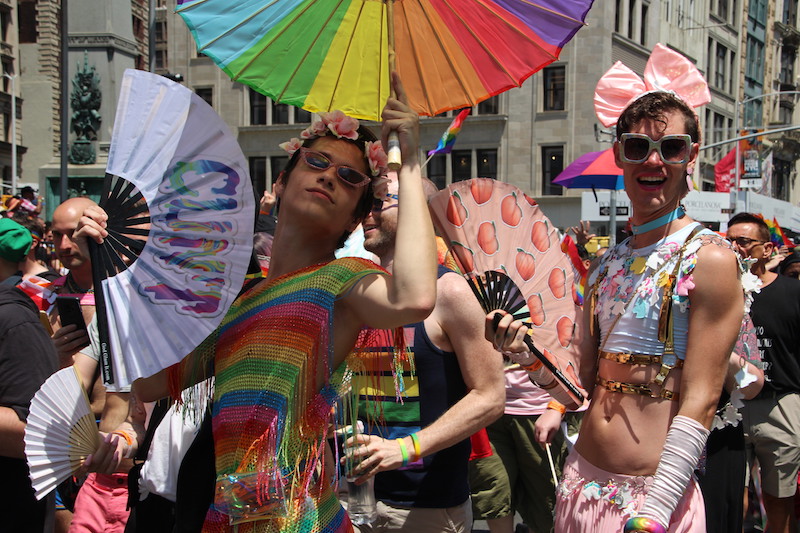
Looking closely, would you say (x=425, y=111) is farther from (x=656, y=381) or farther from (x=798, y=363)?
(x=798, y=363)

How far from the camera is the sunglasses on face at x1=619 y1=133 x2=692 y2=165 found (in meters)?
2.76

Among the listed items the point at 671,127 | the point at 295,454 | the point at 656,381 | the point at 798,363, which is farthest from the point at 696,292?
the point at 798,363

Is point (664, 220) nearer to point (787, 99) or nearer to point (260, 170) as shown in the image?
point (260, 170)

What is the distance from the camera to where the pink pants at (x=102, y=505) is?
3.97m

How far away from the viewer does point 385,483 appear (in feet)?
10.7

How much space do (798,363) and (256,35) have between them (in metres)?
4.96

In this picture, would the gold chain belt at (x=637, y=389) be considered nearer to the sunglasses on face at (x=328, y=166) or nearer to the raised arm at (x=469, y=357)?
the raised arm at (x=469, y=357)

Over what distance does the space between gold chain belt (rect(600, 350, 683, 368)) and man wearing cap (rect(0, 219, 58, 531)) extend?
226cm

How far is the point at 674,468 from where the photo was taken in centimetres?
243

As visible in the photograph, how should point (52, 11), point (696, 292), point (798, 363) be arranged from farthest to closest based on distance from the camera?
point (52, 11) < point (798, 363) < point (696, 292)

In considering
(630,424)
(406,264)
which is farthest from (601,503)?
(406,264)

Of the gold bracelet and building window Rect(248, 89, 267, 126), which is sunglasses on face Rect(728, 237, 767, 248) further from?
building window Rect(248, 89, 267, 126)

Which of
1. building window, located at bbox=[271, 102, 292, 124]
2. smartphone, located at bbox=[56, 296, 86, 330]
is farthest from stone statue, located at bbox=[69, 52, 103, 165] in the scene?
smartphone, located at bbox=[56, 296, 86, 330]

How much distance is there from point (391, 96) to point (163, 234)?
0.75m
